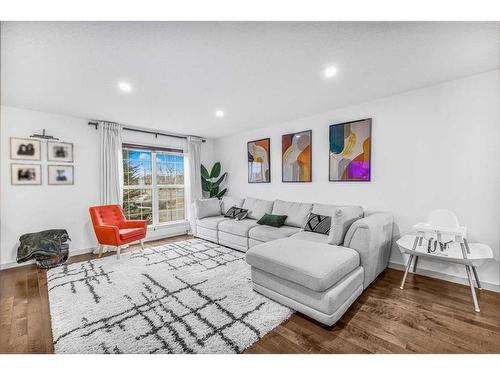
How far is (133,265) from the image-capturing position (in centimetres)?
323

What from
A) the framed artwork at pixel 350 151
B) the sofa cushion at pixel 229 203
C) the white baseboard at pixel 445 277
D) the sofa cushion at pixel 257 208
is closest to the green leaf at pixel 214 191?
the sofa cushion at pixel 229 203

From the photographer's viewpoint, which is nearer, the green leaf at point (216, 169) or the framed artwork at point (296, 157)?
the framed artwork at point (296, 157)

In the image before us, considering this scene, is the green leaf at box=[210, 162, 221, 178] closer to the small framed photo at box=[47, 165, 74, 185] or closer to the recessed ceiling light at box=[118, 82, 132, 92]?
the small framed photo at box=[47, 165, 74, 185]

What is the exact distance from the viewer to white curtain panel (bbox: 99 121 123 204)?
404 cm

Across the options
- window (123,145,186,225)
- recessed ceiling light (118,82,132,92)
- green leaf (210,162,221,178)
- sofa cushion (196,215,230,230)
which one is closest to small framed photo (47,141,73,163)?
window (123,145,186,225)

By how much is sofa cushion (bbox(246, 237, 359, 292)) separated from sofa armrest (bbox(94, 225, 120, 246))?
7.82ft

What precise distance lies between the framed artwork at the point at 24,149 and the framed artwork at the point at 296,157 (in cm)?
417

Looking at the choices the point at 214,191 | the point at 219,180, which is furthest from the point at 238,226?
the point at 219,180

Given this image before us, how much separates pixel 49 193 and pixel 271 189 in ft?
12.9

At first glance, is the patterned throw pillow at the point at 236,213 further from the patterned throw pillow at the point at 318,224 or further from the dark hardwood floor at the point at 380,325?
the dark hardwood floor at the point at 380,325

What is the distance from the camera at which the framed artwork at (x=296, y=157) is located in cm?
394
